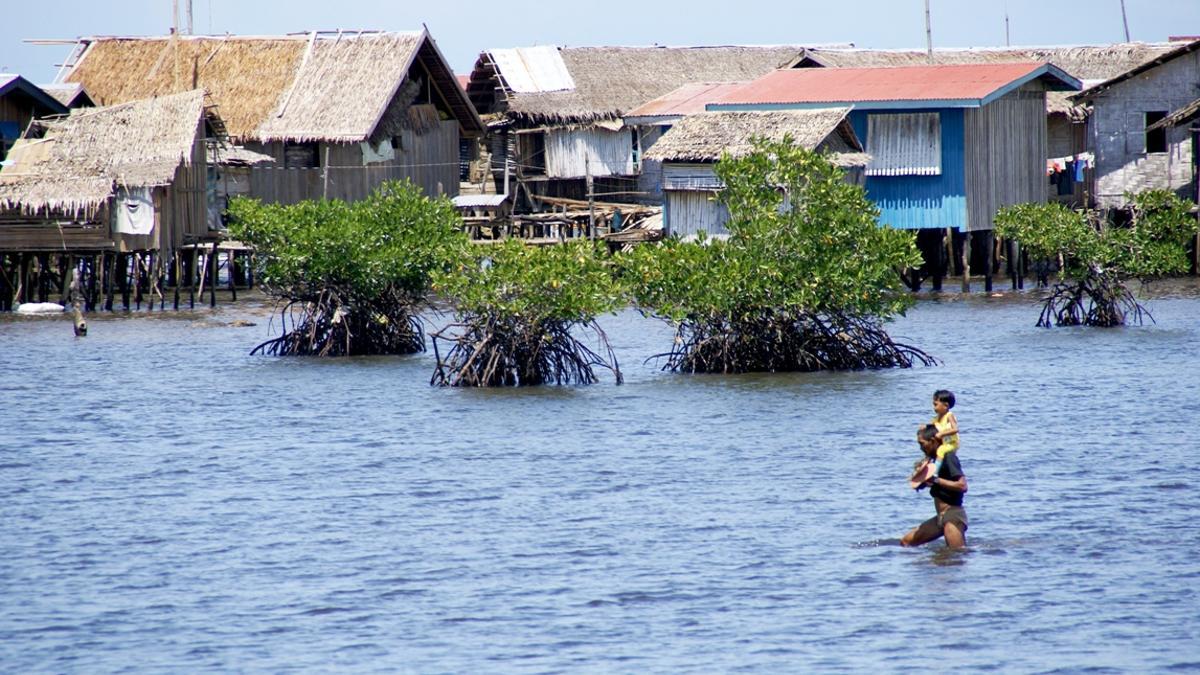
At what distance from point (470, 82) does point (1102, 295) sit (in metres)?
27.0

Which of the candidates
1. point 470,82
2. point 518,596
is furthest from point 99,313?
point 518,596

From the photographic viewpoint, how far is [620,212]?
178 feet

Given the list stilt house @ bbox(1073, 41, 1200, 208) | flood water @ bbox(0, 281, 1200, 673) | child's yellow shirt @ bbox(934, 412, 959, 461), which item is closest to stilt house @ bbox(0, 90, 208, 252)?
flood water @ bbox(0, 281, 1200, 673)

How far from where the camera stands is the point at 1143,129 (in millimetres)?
47281

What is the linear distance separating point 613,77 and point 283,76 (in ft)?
38.6

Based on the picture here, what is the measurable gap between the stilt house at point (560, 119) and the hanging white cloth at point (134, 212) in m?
15.4

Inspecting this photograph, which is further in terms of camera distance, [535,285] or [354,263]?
[354,263]

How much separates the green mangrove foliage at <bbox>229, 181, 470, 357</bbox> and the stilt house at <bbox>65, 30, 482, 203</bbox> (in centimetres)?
1563

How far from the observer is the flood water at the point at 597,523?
13711mm

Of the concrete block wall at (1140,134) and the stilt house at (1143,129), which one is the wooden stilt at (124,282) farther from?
the concrete block wall at (1140,134)

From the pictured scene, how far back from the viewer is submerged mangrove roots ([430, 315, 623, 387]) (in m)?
26.4

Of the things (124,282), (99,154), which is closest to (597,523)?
(124,282)

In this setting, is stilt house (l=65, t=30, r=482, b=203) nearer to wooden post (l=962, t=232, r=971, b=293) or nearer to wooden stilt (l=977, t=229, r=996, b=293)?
wooden post (l=962, t=232, r=971, b=293)

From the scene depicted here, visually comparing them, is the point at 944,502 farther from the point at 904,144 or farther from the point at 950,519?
the point at 904,144
